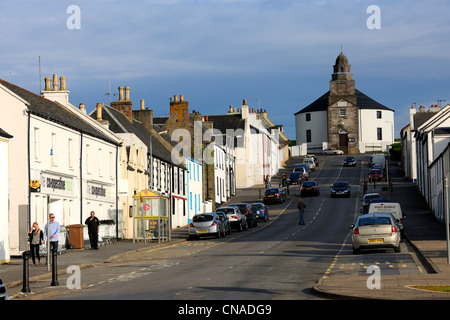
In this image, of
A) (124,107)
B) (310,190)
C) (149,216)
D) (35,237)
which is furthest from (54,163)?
(310,190)

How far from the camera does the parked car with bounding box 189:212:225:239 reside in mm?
44781

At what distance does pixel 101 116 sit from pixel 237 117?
183ft

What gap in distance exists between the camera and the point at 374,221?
3062 cm

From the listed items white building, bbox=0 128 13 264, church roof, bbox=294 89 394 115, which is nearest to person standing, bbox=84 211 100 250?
white building, bbox=0 128 13 264

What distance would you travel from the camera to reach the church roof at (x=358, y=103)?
14562 cm

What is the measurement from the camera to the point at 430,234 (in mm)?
41406

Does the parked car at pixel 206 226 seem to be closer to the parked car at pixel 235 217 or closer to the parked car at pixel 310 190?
the parked car at pixel 235 217

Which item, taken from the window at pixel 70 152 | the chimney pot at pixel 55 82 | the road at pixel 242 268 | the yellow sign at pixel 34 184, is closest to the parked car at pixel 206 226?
the road at pixel 242 268

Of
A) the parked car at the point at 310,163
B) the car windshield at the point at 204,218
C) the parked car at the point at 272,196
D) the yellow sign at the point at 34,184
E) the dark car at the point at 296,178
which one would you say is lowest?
the car windshield at the point at 204,218

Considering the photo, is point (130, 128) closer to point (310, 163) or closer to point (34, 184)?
point (34, 184)

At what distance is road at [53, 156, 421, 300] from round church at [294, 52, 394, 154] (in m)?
93.8

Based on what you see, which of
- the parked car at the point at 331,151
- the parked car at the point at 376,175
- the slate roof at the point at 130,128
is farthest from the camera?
the parked car at the point at 331,151

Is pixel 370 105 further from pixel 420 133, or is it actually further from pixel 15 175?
pixel 15 175

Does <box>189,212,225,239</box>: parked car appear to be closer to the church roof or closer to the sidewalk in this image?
the sidewalk
